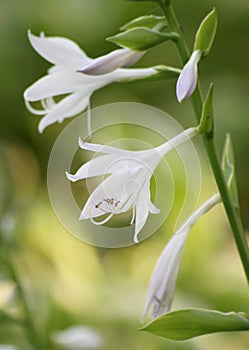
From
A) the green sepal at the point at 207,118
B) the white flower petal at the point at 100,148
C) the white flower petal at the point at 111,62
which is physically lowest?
the white flower petal at the point at 100,148

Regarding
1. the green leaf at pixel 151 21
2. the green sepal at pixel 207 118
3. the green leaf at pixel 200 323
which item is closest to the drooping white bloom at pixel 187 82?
the green sepal at pixel 207 118

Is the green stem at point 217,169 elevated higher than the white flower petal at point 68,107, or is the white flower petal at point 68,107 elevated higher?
the white flower petal at point 68,107

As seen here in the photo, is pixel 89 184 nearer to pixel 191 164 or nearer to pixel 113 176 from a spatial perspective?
pixel 113 176

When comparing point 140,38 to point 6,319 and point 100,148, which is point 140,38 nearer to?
point 100,148

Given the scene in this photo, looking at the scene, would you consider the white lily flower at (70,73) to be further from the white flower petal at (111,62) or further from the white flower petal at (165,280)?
the white flower petal at (165,280)

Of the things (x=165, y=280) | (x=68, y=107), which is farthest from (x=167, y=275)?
(x=68, y=107)

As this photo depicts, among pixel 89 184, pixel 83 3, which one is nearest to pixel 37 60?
pixel 83 3

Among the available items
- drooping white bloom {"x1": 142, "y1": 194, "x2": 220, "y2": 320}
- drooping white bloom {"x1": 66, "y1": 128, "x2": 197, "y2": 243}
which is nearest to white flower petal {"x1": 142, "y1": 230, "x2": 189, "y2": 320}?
drooping white bloom {"x1": 142, "y1": 194, "x2": 220, "y2": 320}
